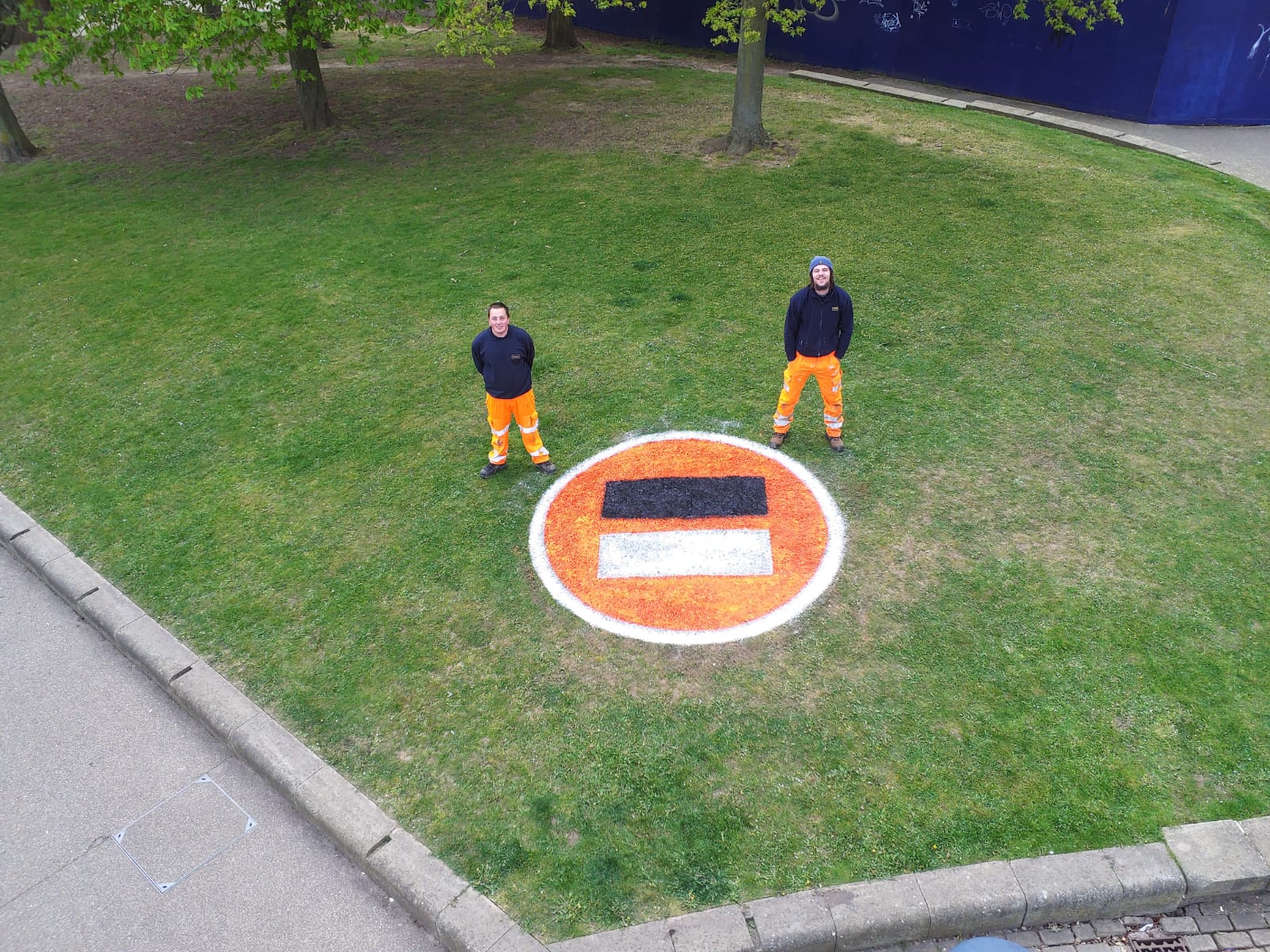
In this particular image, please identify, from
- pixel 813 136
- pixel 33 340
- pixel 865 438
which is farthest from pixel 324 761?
pixel 813 136

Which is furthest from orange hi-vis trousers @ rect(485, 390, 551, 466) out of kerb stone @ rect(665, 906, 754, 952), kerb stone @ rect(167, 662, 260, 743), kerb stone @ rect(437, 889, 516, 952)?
kerb stone @ rect(665, 906, 754, 952)

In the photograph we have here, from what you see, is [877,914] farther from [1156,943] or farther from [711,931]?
[1156,943]

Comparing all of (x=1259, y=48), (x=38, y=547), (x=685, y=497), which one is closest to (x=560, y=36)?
(x=1259, y=48)

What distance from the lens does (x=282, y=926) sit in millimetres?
4703

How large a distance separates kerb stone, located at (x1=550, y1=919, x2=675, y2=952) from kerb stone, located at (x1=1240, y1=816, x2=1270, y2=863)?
128 inches

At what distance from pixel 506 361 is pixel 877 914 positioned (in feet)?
16.5

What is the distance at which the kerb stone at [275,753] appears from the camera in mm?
5355

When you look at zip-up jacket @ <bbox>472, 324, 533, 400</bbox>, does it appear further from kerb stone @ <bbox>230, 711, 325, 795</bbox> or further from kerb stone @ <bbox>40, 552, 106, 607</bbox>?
kerb stone @ <bbox>40, 552, 106, 607</bbox>

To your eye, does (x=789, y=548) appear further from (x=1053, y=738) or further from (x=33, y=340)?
(x=33, y=340)

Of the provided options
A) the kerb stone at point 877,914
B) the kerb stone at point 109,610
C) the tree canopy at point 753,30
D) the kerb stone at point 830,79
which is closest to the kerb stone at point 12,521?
the kerb stone at point 109,610

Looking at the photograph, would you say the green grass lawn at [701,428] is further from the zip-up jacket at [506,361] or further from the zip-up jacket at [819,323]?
the zip-up jacket at [819,323]

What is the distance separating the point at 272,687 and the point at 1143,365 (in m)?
8.95

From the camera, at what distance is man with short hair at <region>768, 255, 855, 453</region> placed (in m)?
7.32

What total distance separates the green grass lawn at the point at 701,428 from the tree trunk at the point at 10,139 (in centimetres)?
365
